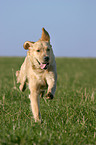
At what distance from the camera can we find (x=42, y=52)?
10.3ft

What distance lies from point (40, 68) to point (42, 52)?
31 centimetres

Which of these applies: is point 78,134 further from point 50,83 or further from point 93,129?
point 50,83

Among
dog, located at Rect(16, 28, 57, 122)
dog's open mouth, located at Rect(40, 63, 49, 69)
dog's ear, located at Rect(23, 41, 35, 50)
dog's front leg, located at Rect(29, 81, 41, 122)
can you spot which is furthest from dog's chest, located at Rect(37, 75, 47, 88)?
dog's ear, located at Rect(23, 41, 35, 50)

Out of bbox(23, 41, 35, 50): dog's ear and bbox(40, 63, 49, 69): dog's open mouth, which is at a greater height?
bbox(23, 41, 35, 50): dog's ear

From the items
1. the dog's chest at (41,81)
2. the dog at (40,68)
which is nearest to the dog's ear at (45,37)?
the dog at (40,68)

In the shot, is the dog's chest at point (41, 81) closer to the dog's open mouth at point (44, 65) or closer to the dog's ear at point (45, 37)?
the dog's open mouth at point (44, 65)

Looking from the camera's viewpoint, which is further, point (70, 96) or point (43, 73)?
point (70, 96)

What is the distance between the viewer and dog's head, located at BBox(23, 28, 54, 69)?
10.2ft

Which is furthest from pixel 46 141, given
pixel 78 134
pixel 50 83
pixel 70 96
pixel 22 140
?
pixel 70 96

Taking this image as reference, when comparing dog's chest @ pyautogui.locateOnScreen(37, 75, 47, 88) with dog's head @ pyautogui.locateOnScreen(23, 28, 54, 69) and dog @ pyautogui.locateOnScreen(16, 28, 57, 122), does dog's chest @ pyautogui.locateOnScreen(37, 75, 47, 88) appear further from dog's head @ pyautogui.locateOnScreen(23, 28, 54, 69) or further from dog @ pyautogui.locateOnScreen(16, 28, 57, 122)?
dog's head @ pyautogui.locateOnScreen(23, 28, 54, 69)

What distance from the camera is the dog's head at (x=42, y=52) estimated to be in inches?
122

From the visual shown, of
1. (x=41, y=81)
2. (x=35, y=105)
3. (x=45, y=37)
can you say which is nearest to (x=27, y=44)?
(x=45, y=37)

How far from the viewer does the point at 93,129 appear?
365 cm

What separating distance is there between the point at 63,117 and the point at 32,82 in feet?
3.87
